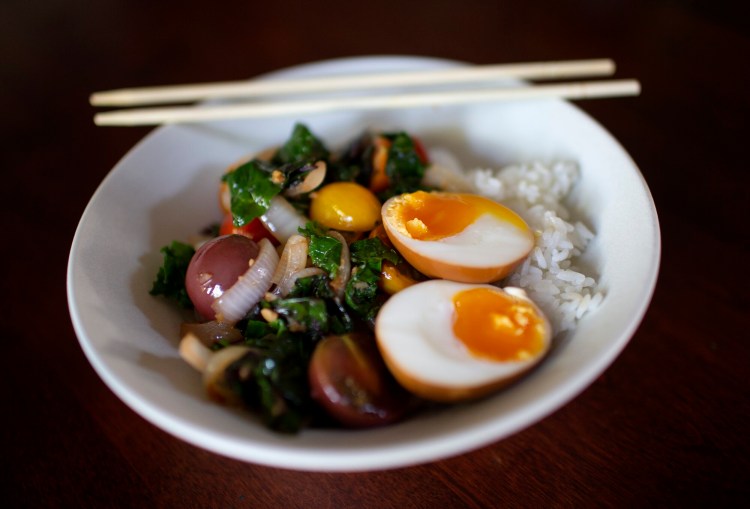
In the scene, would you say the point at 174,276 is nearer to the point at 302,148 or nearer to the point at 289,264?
the point at 289,264

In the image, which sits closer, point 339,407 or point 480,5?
point 339,407

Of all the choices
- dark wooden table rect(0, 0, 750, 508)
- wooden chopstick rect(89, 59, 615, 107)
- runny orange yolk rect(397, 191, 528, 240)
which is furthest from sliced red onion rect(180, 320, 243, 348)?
wooden chopstick rect(89, 59, 615, 107)

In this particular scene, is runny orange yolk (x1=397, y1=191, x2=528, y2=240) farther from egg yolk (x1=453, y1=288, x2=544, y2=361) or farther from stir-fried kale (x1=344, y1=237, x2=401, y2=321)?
egg yolk (x1=453, y1=288, x2=544, y2=361)

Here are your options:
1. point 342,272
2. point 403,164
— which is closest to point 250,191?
point 342,272

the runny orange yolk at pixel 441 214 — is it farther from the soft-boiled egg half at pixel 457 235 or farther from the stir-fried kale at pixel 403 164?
the stir-fried kale at pixel 403 164

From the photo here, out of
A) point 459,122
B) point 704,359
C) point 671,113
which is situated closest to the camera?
point 704,359

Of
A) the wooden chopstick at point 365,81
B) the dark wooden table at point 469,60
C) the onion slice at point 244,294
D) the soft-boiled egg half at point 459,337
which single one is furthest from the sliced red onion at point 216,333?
the wooden chopstick at point 365,81

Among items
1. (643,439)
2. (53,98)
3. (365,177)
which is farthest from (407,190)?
(53,98)

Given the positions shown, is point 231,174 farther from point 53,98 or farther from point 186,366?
point 53,98
